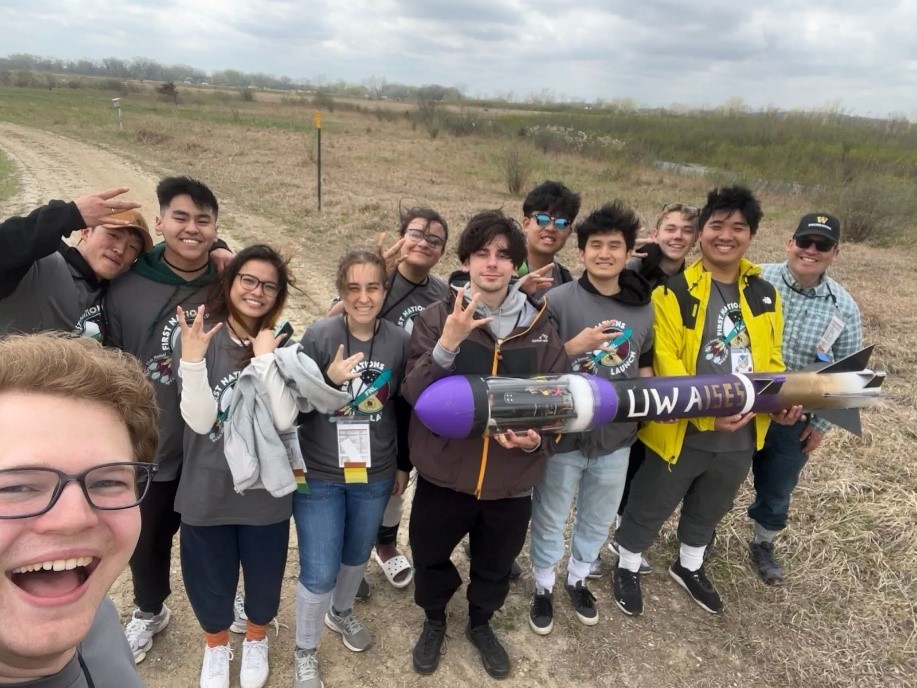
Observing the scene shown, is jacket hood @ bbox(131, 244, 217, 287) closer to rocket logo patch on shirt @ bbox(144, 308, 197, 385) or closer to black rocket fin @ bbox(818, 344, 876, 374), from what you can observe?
rocket logo patch on shirt @ bbox(144, 308, 197, 385)

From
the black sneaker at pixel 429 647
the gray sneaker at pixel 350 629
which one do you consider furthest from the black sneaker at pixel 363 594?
the black sneaker at pixel 429 647

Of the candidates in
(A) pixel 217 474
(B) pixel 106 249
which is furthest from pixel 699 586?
(B) pixel 106 249

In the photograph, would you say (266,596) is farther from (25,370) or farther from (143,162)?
(143,162)

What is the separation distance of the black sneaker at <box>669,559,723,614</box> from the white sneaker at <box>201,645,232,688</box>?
9.49 ft

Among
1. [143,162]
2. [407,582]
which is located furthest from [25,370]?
[143,162]

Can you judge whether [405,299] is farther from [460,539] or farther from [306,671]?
[306,671]

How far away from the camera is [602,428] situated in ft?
9.96

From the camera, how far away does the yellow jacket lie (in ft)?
10.3

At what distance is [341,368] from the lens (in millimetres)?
2480

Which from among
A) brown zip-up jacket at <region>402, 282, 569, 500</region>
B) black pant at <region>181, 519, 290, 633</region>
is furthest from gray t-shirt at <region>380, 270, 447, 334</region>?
black pant at <region>181, 519, 290, 633</region>

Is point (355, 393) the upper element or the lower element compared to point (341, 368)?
lower

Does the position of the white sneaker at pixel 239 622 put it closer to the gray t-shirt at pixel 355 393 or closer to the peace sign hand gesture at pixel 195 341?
the gray t-shirt at pixel 355 393

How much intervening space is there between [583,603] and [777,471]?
160 centimetres

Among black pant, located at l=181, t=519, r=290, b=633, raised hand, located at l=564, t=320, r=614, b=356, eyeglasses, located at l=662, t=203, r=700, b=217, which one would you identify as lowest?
black pant, located at l=181, t=519, r=290, b=633
